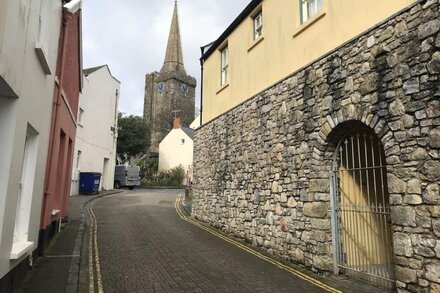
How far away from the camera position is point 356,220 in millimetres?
6648

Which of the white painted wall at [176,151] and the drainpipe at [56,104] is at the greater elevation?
the white painted wall at [176,151]

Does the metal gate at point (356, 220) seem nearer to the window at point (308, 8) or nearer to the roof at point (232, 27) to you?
the window at point (308, 8)

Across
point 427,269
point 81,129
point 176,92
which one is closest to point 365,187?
point 427,269

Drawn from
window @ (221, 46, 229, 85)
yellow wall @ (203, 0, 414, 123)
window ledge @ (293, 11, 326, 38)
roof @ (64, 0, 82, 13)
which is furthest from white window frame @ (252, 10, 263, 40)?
roof @ (64, 0, 82, 13)

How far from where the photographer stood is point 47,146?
722 centimetres

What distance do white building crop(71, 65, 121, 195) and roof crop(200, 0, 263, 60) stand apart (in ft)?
35.2

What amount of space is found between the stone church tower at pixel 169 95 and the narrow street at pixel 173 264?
43.5 metres

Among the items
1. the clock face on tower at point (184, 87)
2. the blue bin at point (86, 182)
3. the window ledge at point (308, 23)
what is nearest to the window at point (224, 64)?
the window ledge at point (308, 23)

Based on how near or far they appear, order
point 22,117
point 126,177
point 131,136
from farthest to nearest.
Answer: point 131,136
point 126,177
point 22,117

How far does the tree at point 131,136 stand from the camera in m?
39.4

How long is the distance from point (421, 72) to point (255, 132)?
503 centimetres

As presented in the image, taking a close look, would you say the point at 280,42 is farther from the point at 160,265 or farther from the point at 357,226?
the point at 160,265

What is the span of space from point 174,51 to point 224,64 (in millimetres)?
52008

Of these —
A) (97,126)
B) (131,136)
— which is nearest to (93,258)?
(97,126)
